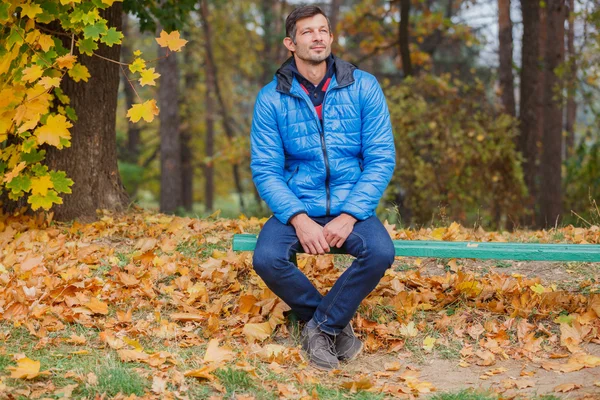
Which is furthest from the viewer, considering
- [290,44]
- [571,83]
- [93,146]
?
[571,83]

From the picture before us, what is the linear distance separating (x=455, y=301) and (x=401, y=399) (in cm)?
132

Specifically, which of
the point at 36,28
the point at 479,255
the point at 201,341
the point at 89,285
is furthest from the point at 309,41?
the point at 36,28

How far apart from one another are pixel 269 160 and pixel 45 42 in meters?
2.22

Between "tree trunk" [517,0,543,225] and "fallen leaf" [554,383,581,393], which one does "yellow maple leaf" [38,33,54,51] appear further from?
"tree trunk" [517,0,543,225]

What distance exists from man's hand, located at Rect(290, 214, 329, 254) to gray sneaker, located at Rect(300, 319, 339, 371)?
1.41 ft

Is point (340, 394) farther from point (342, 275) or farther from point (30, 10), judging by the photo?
point (30, 10)

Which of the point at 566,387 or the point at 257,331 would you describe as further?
the point at 257,331

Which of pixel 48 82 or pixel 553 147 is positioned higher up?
pixel 48 82

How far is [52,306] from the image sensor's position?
4277mm

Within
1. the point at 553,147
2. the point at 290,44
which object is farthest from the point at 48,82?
the point at 553,147

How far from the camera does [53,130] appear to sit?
16.6ft

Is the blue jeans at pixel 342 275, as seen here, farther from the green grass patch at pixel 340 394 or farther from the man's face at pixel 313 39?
the man's face at pixel 313 39

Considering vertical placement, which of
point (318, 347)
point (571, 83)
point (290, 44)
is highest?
point (571, 83)

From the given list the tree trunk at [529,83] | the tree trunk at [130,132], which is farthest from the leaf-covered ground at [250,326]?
the tree trunk at [130,132]
